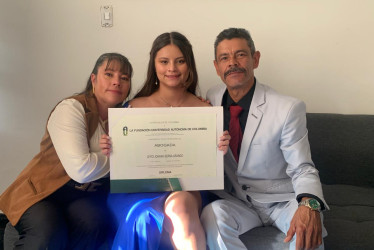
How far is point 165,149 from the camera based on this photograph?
148 centimetres

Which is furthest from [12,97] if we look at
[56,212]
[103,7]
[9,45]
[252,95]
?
[252,95]

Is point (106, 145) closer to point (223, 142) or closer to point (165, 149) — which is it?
point (165, 149)

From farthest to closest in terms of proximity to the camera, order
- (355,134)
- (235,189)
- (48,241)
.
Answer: (355,134) < (235,189) < (48,241)

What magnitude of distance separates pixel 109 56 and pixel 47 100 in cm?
91

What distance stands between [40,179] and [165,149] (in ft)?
1.98

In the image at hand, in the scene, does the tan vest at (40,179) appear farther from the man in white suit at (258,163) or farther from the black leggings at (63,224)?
the man in white suit at (258,163)

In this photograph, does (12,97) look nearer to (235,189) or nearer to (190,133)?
(190,133)

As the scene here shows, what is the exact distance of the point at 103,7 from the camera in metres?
2.24

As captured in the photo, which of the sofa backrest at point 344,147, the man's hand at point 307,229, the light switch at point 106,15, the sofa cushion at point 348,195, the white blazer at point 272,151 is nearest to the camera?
the man's hand at point 307,229

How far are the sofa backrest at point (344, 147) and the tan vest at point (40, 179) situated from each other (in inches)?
54.7

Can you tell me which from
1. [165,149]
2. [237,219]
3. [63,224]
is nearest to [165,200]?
[165,149]

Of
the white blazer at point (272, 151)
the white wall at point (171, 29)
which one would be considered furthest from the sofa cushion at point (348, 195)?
the white wall at point (171, 29)

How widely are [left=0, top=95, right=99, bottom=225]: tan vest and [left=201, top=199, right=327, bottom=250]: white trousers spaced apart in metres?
0.69

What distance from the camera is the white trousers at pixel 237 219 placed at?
1364 millimetres
